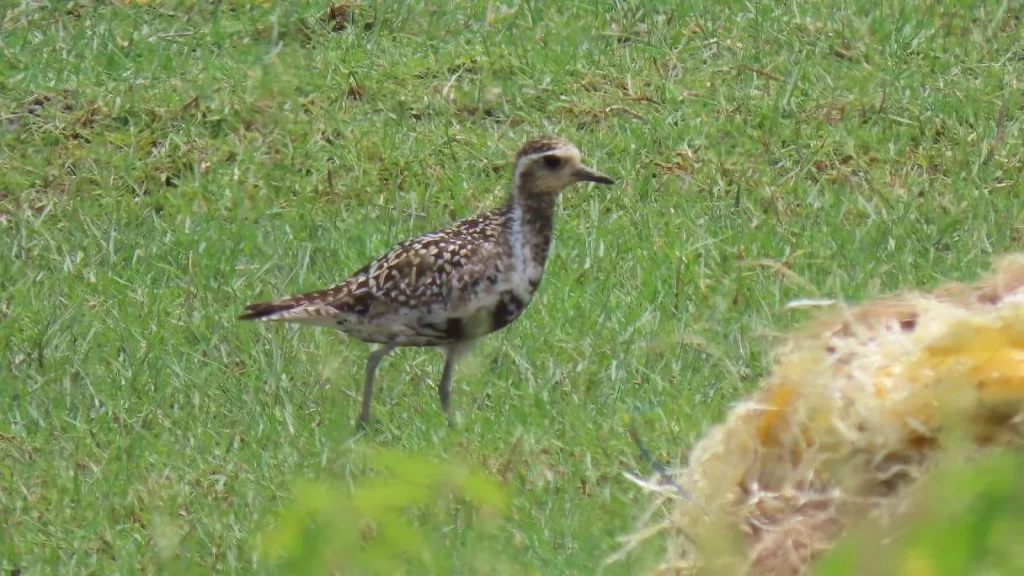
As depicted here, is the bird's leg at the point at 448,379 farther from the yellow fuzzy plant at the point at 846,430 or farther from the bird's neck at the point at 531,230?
the yellow fuzzy plant at the point at 846,430

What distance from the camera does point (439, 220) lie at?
10.4m

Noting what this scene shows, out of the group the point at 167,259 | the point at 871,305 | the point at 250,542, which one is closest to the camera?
the point at 871,305

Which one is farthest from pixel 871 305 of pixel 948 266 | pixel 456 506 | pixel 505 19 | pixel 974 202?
pixel 505 19

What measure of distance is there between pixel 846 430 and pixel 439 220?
6747mm

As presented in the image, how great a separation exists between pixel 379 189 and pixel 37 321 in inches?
92.1

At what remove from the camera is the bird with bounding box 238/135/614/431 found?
7.99m

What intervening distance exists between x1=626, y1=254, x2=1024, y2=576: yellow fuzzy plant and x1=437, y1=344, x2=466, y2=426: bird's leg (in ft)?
12.6

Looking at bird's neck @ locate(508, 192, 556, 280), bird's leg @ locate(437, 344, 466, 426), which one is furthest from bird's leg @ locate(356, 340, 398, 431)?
bird's neck @ locate(508, 192, 556, 280)

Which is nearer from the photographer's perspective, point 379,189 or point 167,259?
point 167,259

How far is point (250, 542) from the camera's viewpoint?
662 cm

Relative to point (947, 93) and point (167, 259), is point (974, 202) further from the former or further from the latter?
point (167, 259)

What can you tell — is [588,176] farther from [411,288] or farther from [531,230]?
[411,288]

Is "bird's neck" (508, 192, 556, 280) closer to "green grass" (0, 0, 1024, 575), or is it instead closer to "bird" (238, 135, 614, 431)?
"bird" (238, 135, 614, 431)

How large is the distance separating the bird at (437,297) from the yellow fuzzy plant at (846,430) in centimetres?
385
